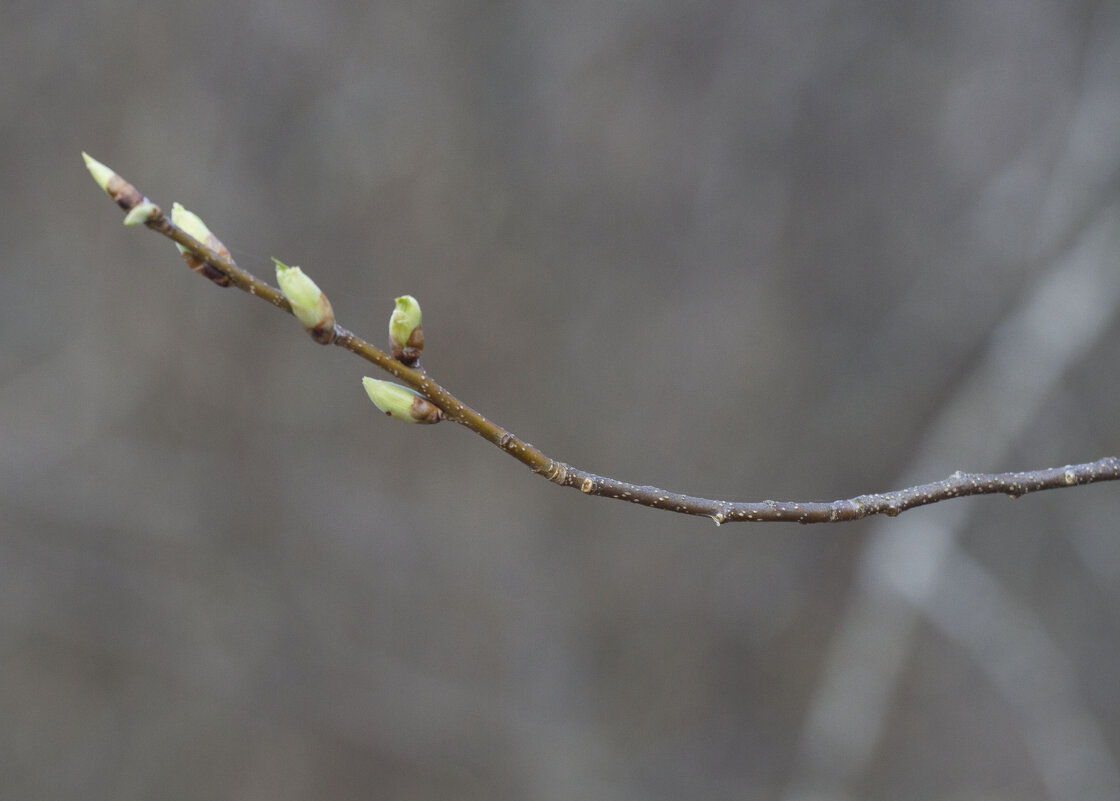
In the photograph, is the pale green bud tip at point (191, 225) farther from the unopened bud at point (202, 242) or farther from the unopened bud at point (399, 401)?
the unopened bud at point (399, 401)

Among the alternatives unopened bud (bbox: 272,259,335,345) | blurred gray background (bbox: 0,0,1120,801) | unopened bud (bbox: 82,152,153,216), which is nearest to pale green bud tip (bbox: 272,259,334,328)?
unopened bud (bbox: 272,259,335,345)

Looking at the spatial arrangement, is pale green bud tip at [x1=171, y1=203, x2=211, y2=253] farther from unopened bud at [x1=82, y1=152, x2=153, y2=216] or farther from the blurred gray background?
the blurred gray background

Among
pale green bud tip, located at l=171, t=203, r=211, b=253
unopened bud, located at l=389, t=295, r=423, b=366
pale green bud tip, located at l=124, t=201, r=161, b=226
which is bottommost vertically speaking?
pale green bud tip, located at l=124, t=201, r=161, b=226

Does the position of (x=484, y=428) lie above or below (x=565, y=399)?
below

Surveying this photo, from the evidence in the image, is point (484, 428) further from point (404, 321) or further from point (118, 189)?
point (118, 189)

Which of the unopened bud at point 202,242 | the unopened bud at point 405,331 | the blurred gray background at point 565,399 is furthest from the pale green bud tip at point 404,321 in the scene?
the blurred gray background at point 565,399

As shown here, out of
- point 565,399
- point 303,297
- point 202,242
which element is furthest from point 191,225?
point 565,399
